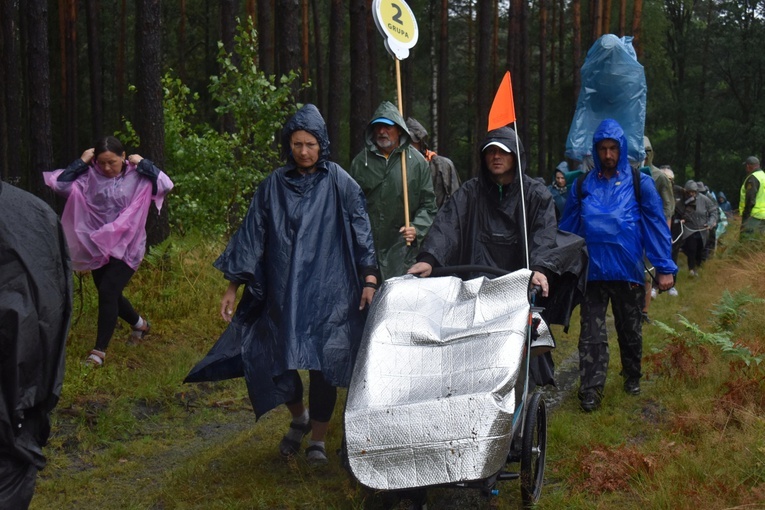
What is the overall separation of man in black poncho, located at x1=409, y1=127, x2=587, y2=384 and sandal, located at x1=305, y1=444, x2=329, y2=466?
1297mm

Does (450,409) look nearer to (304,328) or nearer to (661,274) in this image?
(304,328)

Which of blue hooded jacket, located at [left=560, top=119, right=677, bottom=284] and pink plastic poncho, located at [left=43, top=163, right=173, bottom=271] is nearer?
blue hooded jacket, located at [left=560, top=119, right=677, bottom=284]

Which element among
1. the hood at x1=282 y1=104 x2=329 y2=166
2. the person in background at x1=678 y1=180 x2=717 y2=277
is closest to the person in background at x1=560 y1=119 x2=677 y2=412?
the hood at x1=282 y1=104 x2=329 y2=166

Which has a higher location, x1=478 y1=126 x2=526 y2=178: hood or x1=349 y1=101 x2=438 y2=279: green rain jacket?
x1=478 y1=126 x2=526 y2=178: hood

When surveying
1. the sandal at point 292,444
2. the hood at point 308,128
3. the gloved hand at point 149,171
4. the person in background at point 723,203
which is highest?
the hood at point 308,128

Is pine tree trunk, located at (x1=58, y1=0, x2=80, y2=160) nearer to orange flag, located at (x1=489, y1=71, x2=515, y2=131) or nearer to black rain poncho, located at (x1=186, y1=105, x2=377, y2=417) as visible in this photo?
black rain poncho, located at (x1=186, y1=105, x2=377, y2=417)

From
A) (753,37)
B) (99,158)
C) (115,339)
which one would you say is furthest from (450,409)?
(753,37)

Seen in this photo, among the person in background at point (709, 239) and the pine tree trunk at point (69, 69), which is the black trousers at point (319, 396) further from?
the pine tree trunk at point (69, 69)

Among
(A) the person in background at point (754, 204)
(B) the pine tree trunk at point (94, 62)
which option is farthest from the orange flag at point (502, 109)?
(B) the pine tree trunk at point (94, 62)

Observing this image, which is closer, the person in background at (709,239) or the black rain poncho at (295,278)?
the black rain poncho at (295,278)

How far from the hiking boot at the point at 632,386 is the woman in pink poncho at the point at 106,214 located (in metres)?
4.07

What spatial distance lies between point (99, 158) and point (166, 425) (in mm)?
2331

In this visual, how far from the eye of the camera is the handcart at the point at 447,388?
12.5 feet

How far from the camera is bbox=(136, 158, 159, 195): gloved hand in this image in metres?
7.96
